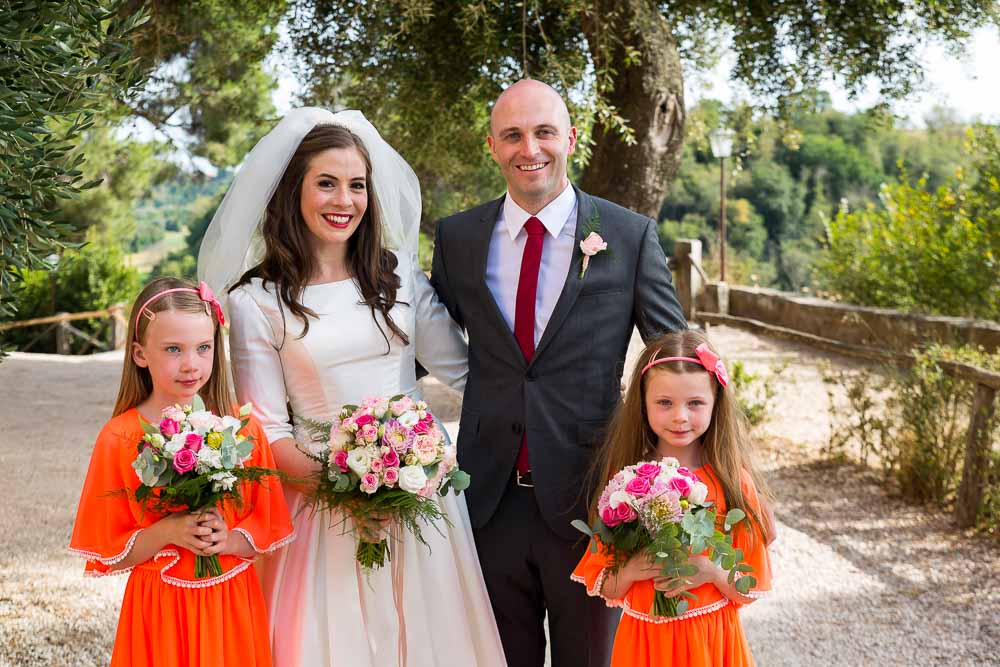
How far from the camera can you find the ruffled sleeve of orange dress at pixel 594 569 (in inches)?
102

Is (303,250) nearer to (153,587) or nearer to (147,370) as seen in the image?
(147,370)

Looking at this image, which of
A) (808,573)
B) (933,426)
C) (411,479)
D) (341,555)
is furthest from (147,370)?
(933,426)

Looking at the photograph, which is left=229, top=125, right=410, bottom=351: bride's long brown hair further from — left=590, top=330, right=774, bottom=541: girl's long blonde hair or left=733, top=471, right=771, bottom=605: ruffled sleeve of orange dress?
left=733, top=471, right=771, bottom=605: ruffled sleeve of orange dress

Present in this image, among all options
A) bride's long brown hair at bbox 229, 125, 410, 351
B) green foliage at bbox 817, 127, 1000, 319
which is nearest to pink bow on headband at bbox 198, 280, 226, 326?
bride's long brown hair at bbox 229, 125, 410, 351

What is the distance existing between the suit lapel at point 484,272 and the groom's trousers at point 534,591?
0.44 m

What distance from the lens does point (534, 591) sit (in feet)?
9.87

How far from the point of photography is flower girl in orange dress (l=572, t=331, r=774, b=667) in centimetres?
261

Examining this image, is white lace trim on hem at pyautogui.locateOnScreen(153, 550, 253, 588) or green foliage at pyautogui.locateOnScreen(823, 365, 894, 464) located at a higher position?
white lace trim on hem at pyautogui.locateOnScreen(153, 550, 253, 588)

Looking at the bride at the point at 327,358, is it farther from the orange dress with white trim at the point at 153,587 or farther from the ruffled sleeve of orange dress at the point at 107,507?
the ruffled sleeve of orange dress at the point at 107,507

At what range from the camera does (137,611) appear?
102 inches

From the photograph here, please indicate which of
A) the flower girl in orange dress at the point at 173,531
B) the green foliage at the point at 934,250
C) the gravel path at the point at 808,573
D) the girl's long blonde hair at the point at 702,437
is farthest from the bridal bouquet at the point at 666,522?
the green foliage at the point at 934,250

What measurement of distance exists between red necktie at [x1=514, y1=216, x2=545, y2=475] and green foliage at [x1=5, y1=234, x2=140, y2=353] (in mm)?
13423

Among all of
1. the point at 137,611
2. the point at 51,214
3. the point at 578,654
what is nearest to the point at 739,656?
the point at 578,654

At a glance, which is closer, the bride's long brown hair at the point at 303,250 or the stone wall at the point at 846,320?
the bride's long brown hair at the point at 303,250
